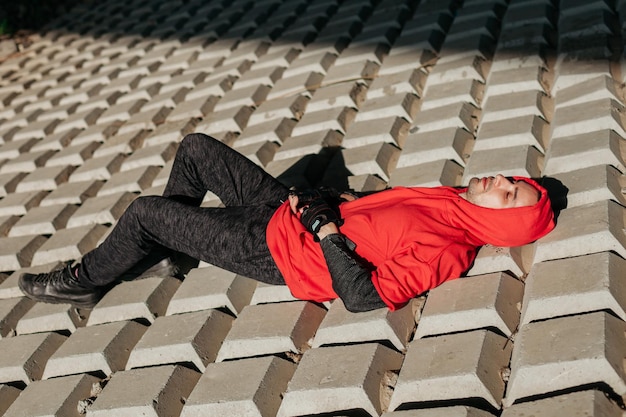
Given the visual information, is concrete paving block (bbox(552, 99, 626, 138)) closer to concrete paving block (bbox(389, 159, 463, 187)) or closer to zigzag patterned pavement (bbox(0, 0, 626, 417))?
zigzag patterned pavement (bbox(0, 0, 626, 417))

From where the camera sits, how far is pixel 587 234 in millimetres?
3154

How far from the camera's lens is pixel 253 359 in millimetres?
3186

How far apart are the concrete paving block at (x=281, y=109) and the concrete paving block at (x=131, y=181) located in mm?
753

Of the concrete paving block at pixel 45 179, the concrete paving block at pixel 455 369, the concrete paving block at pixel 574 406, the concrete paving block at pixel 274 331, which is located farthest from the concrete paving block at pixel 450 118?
the concrete paving block at pixel 45 179

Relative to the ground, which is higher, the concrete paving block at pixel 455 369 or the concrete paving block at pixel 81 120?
the concrete paving block at pixel 455 369

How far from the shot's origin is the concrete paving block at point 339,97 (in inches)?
200

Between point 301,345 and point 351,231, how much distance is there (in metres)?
0.52

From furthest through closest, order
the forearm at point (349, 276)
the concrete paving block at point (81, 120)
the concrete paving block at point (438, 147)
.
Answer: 1. the concrete paving block at point (81, 120)
2. the concrete paving block at point (438, 147)
3. the forearm at point (349, 276)

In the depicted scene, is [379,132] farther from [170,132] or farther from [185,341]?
[185,341]

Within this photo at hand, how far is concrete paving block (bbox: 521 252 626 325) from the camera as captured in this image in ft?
9.24

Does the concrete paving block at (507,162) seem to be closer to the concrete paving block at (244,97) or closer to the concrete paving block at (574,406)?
the concrete paving block at (574,406)

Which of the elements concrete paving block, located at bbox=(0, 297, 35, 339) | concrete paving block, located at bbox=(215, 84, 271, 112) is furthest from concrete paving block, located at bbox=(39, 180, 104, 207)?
concrete paving block, located at bbox=(215, 84, 271, 112)

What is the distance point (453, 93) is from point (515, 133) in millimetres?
772

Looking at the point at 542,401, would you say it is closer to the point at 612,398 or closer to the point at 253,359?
the point at 612,398
